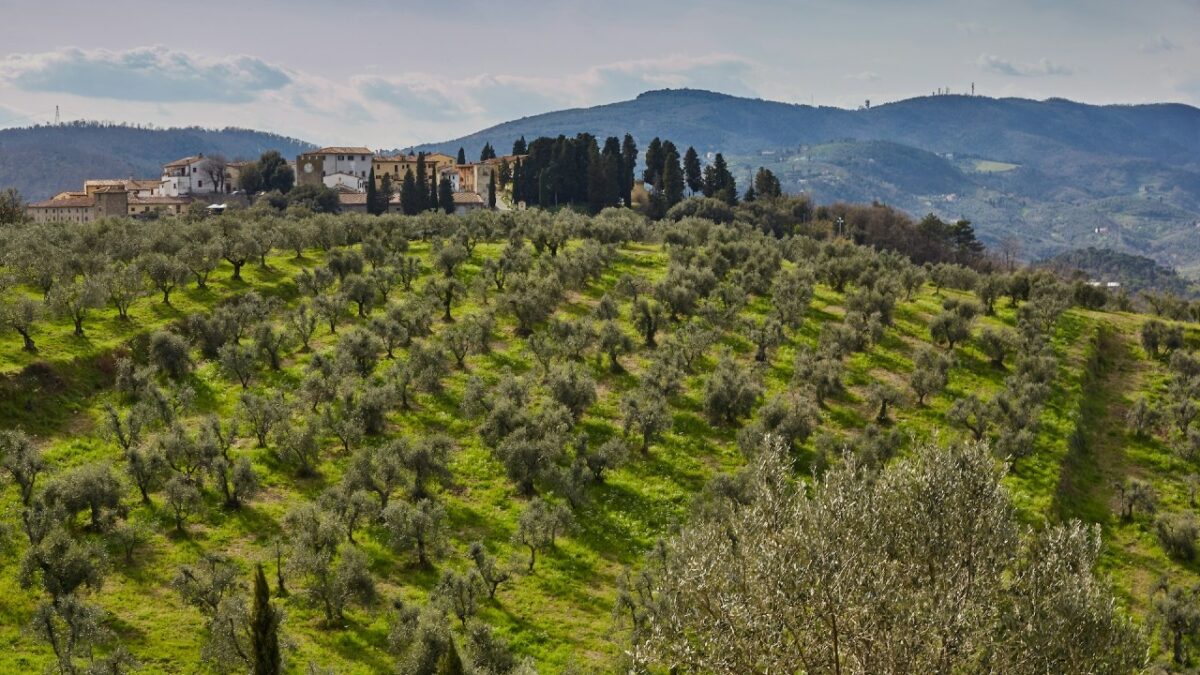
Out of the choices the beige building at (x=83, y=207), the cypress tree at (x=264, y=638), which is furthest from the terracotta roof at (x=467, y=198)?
the cypress tree at (x=264, y=638)

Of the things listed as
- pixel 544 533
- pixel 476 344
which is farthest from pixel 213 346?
pixel 544 533

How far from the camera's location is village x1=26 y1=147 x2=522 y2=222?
15275 centimetres

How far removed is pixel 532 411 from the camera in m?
56.3

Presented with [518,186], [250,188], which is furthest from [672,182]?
[250,188]

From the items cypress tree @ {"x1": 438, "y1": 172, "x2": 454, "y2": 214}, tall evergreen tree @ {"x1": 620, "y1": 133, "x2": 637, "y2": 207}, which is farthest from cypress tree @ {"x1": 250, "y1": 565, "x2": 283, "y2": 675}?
tall evergreen tree @ {"x1": 620, "y1": 133, "x2": 637, "y2": 207}

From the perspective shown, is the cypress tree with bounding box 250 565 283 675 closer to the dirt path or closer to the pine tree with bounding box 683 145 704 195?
the dirt path

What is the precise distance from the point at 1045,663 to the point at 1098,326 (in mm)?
74786

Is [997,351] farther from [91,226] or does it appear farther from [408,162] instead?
[408,162]

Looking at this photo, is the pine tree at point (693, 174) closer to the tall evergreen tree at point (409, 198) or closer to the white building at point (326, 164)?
the tall evergreen tree at point (409, 198)

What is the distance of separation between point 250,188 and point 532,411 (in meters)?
135

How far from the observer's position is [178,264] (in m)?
69.9

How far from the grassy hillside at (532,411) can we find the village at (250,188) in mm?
67438

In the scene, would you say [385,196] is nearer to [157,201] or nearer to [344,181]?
[344,181]

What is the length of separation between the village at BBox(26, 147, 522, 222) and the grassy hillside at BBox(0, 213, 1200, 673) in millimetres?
67438
